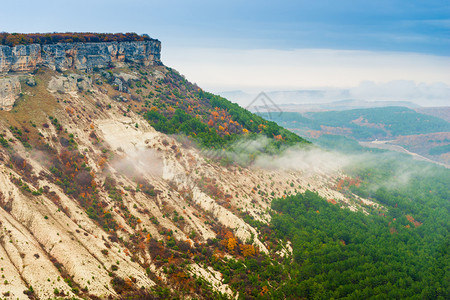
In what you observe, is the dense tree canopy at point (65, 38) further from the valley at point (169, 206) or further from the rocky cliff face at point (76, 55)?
the valley at point (169, 206)

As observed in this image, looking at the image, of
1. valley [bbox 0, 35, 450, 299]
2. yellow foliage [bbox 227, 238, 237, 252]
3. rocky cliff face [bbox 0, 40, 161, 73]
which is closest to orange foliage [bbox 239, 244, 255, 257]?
valley [bbox 0, 35, 450, 299]

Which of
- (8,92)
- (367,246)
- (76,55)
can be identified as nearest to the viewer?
(8,92)

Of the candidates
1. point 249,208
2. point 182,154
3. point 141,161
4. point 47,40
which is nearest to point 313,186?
point 249,208

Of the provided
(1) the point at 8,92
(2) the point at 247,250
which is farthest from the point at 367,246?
(1) the point at 8,92

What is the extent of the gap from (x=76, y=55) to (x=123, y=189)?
59740mm

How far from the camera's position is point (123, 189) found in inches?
3253

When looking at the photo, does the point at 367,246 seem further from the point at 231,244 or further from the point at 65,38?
the point at 65,38

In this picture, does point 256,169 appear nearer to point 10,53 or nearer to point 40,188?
point 40,188

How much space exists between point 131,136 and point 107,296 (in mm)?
57896

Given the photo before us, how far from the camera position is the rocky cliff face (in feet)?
298

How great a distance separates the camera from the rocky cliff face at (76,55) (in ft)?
298

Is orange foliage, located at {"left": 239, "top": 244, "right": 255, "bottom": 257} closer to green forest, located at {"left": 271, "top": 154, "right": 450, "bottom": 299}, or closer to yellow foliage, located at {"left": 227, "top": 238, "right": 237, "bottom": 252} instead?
yellow foliage, located at {"left": 227, "top": 238, "right": 237, "bottom": 252}

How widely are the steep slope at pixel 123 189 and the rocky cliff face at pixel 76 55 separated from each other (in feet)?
12.1

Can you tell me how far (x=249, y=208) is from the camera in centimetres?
9494
